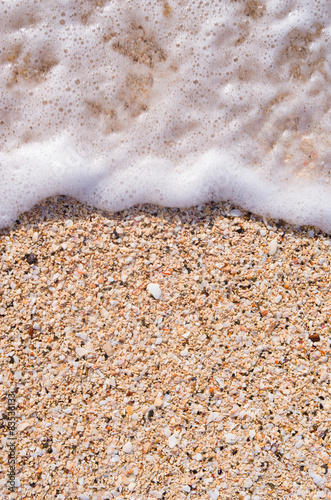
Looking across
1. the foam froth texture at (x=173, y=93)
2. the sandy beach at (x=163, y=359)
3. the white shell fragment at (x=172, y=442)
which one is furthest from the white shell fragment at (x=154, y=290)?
the white shell fragment at (x=172, y=442)

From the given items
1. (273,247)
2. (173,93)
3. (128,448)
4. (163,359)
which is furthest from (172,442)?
(173,93)

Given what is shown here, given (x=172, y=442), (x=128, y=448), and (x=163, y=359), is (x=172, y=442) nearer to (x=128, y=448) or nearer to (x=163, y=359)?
(x=128, y=448)

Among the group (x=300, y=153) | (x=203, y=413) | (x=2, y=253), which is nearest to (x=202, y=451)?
(x=203, y=413)

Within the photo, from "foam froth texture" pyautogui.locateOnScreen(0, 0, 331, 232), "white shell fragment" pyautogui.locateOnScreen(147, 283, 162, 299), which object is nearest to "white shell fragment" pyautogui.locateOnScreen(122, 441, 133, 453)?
"white shell fragment" pyautogui.locateOnScreen(147, 283, 162, 299)

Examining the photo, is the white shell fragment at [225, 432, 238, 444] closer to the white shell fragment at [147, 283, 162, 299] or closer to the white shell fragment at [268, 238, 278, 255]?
the white shell fragment at [147, 283, 162, 299]

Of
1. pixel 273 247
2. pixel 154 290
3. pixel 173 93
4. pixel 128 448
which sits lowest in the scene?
pixel 128 448

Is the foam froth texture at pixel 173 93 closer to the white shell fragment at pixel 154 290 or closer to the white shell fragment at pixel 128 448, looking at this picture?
the white shell fragment at pixel 154 290

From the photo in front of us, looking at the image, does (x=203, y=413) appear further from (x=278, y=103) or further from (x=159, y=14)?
(x=159, y=14)
